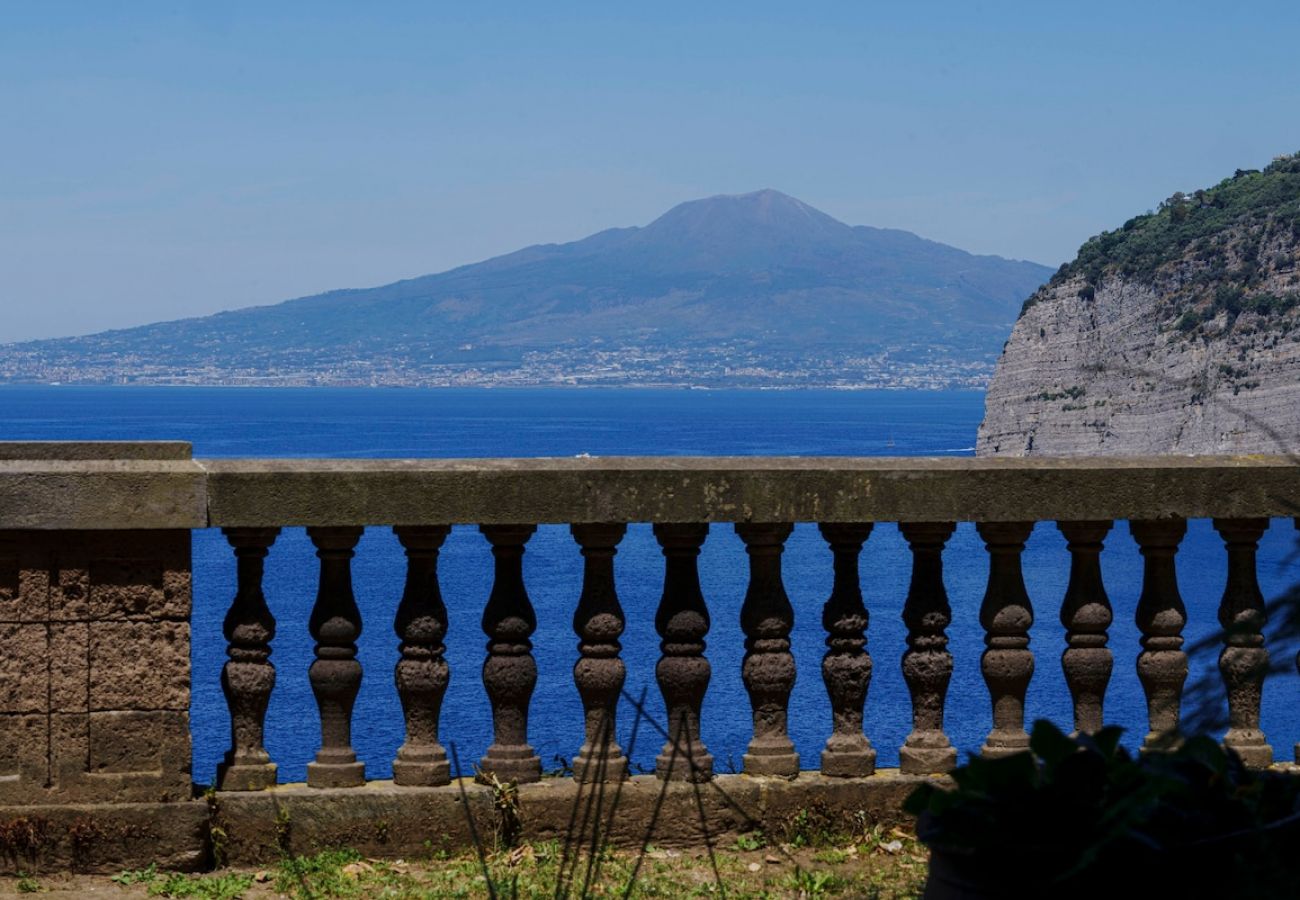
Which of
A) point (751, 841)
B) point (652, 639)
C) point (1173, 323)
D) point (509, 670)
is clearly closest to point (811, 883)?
point (751, 841)

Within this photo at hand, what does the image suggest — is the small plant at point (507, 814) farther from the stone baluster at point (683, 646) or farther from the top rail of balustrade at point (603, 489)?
the top rail of balustrade at point (603, 489)

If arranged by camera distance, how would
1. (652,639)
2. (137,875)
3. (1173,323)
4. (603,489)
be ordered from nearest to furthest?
(137,875), (603,489), (652,639), (1173,323)

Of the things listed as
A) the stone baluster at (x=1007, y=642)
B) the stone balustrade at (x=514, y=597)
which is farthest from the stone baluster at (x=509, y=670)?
the stone baluster at (x=1007, y=642)

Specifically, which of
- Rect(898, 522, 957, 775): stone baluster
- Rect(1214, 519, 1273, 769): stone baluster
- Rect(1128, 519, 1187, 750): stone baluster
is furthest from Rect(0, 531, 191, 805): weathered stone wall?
Rect(1214, 519, 1273, 769): stone baluster

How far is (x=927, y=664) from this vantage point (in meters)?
5.49

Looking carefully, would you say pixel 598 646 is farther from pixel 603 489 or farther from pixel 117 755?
pixel 117 755

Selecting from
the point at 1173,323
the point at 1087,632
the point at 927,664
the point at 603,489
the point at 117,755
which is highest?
the point at 1173,323

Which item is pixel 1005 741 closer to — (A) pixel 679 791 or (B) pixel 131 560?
(A) pixel 679 791

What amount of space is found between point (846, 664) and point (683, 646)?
566mm

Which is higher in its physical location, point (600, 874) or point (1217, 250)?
point (1217, 250)

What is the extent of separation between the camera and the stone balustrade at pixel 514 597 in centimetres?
496

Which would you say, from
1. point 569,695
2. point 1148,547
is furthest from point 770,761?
point 569,695

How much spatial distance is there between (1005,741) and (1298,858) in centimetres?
327

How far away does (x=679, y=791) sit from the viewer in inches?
211
